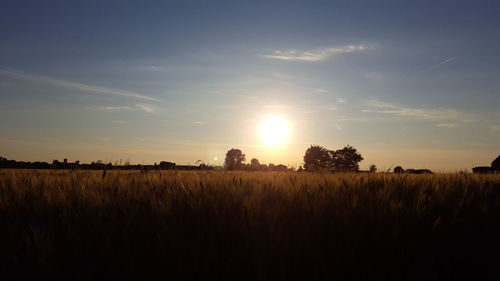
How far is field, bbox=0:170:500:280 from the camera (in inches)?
135

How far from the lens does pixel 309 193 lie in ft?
16.6

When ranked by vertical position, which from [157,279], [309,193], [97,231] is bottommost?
[157,279]

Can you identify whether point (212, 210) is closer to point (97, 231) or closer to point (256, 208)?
point (256, 208)

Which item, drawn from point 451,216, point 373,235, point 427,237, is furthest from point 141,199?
point 451,216

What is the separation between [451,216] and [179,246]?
2794 mm

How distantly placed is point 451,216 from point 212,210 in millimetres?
2419

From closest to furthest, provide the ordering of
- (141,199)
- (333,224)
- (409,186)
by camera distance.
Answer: (333,224) < (141,199) < (409,186)

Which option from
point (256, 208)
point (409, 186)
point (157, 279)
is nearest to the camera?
point (157, 279)

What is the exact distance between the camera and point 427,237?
4.03m

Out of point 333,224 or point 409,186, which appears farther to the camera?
point 409,186

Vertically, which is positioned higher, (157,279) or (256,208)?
(256,208)

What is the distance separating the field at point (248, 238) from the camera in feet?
11.3

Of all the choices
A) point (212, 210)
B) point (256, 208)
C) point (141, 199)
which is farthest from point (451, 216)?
point (141, 199)

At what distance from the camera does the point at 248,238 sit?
3.63 metres
